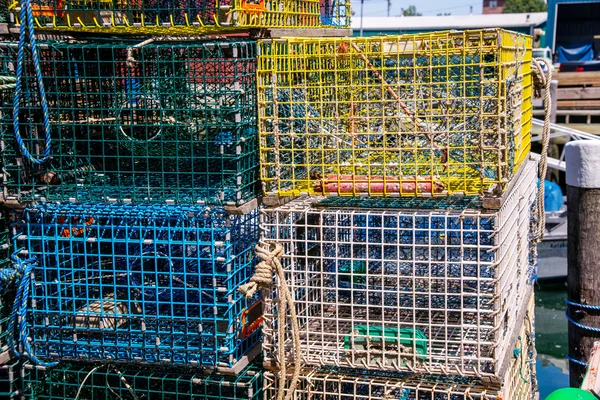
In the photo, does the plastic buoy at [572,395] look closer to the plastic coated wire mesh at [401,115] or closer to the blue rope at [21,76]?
the plastic coated wire mesh at [401,115]

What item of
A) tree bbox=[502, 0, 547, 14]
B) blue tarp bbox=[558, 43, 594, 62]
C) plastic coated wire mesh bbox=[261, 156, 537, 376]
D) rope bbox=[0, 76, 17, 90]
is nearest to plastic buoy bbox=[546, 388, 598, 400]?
plastic coated wire mesh bbox=[261, 156, 537, 376]

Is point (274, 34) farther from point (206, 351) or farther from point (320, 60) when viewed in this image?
point (206, 351)

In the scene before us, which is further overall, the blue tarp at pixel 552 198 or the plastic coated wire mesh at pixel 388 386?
the blue tarp at pixel 552 198

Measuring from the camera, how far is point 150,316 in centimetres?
400

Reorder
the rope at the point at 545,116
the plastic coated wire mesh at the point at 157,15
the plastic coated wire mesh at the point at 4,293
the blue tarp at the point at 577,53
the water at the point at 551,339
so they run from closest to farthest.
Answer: the plastic coated wire mesh at the point at 157,15, the plastic coated wire mesh at the point at 4,293, the rope at the point at 545,116, the water at the point at 551,339, the blue tarp at the point at 577,53

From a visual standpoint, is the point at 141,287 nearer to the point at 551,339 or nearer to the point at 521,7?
the point at 551,339

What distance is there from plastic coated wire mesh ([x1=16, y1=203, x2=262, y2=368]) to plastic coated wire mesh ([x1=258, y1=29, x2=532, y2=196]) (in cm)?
42

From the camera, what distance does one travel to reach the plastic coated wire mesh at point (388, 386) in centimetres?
374

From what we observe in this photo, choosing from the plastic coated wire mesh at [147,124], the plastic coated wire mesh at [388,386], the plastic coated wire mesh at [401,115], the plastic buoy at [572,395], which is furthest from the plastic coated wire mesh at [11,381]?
the plastic buoy at [572,395]

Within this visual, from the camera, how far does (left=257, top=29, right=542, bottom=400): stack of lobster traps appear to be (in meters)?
3.67

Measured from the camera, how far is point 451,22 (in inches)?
1634

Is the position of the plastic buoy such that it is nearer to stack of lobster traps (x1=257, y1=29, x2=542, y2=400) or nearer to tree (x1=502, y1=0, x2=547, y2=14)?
stack of lobster traps (x1=257, y1=29, x2=542, y2=400)

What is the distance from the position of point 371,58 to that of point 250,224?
108cm

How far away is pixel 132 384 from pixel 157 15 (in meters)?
1.82
